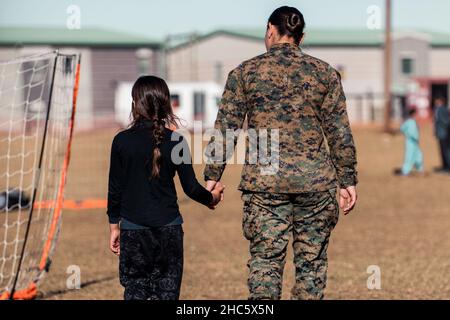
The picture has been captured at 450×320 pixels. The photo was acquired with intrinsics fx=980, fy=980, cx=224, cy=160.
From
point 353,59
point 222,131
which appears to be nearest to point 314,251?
point 222,131

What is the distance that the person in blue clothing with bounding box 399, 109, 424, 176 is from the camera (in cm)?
2395

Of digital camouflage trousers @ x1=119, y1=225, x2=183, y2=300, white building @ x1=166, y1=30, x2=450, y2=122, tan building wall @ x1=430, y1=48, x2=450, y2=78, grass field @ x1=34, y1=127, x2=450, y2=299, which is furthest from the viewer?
tan building wall @ x1=430, y1=48, x2=450, y2=78

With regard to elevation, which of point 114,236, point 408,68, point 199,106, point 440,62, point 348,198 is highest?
point 440,62

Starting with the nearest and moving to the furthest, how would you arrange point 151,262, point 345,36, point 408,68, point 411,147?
point 151,262 < point 411,147 < point 408,68 < point 345,36

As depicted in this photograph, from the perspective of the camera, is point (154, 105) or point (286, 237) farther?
point (286, 237)

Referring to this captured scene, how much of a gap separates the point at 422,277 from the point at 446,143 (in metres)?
16.4

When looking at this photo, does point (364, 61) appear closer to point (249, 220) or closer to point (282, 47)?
point (282, 47)

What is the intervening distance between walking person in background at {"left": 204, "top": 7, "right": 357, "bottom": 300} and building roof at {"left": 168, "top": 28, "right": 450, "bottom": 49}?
58.5 meters

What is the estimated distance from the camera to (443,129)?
25.7 meters

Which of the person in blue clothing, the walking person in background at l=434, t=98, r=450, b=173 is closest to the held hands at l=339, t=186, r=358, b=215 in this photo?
the person in blue clothing

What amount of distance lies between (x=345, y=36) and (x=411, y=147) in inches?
1985

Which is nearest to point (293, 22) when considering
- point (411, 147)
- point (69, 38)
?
point (411, 147)

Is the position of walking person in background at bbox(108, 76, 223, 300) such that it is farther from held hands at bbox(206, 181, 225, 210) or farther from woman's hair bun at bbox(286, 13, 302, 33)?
woman's hair bun at bbox(286, 13, 302, 33)

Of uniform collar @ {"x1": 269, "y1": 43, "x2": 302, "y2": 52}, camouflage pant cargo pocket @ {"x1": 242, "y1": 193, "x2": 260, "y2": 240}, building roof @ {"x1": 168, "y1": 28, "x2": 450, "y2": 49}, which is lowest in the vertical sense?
camouflage pant cargo pocket @ {"x1": 242, "y1": 193, "x2": 260, "y2": 240}
